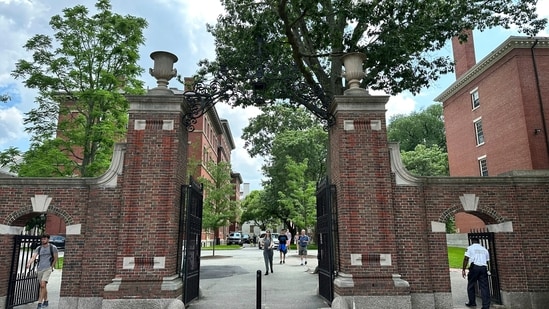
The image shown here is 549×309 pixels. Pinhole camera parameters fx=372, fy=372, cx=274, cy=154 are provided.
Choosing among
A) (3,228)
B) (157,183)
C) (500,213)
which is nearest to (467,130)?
(500,213)

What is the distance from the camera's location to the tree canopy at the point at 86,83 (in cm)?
2022

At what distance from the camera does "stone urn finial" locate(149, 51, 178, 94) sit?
925 centimetres

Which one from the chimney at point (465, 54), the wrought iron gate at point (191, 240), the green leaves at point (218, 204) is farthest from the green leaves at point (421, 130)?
the wrought iron gate at point (191, 240)

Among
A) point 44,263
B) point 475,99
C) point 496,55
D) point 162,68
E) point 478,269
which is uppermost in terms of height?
point 496,55

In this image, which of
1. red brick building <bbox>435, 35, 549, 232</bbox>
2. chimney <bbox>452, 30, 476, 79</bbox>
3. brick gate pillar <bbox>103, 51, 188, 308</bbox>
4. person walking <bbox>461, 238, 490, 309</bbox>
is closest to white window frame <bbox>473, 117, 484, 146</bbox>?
red brick building <bbox>435, 35, 549, 232</bbox>

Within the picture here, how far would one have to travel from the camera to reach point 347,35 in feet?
44.7

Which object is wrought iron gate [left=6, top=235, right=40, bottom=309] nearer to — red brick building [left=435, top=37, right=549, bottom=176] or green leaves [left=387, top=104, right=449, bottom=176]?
red brick building [left=435, top=37, right=549, bottom=176]

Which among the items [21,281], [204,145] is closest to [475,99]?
[204,145]

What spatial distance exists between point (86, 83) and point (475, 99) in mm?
29263

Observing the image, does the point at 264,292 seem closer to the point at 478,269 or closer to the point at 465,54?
the point at 478,269

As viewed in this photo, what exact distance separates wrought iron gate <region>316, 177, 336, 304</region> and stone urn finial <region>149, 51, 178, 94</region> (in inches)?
188

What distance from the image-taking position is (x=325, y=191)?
31.9 feet

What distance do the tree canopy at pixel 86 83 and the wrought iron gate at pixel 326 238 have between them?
1422cm

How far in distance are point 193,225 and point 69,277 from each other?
3014mm
